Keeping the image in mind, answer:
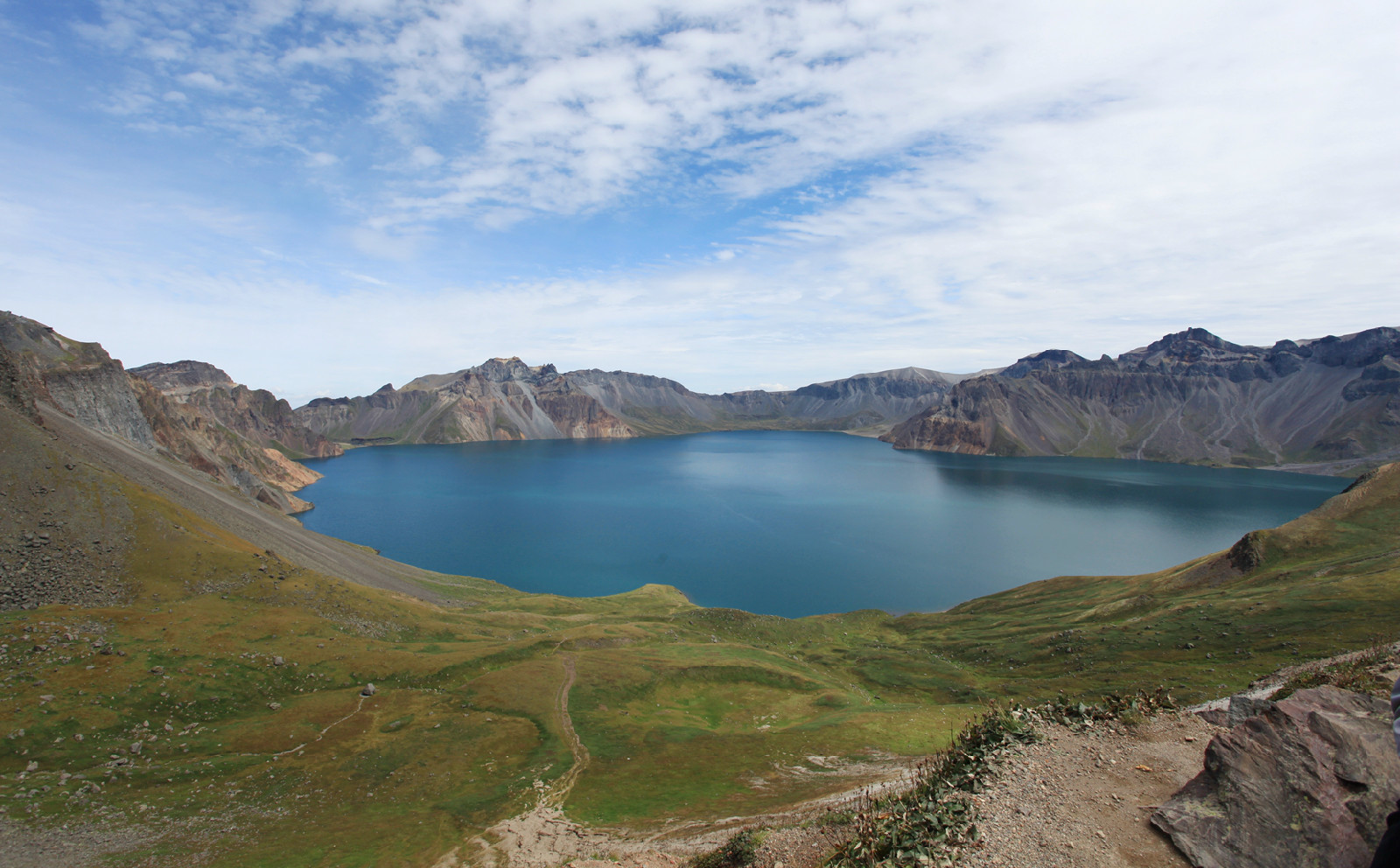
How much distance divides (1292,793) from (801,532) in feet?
380

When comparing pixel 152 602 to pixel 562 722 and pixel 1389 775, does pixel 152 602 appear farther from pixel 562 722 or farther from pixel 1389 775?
pixel 1389 775

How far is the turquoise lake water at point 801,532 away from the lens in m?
93.4

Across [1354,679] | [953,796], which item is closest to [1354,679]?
[1354,679]

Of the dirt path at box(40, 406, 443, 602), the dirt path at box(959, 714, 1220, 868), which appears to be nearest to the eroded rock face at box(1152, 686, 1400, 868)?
the dirt path at box(959, 714, 1220, 868)

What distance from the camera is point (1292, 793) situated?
10.3 m

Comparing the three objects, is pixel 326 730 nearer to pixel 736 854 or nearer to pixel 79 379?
pixel 736 854

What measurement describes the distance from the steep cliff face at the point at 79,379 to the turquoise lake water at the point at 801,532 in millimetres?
→ 40633

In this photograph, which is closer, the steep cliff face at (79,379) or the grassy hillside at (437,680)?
the grassy hillside at (437,680)

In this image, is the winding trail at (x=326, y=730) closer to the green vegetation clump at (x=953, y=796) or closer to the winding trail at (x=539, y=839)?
the winding trail at (x=539, y=839)

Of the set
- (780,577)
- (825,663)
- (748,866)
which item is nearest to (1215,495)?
(780,577)

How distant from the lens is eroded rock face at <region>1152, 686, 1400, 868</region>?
9.67 m

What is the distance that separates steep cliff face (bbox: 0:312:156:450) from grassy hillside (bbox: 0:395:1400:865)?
1718 inches

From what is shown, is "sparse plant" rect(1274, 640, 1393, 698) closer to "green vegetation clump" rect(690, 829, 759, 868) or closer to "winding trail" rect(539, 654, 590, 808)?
"green vegetation clump" rect(690, 829, 759, 868)

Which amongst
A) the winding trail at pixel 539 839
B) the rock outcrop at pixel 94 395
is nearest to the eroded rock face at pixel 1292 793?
the winding trail at pixel 539 839
